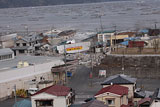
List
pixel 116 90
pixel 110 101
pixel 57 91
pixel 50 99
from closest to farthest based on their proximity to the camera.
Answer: pixel 50 99, pixel 57 91, pixel 110 101, pixel 116 90

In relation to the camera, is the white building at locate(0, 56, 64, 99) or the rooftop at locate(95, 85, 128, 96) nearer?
the rooftop at locate(95, 85, 128, 96)

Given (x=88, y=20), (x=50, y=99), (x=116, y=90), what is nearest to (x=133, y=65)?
(x=116, y=90)

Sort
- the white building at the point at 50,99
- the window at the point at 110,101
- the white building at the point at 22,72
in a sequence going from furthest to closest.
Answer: the white building at the point at 22,72 → the window at the point at 110,101 → the white building at the point at 50,99

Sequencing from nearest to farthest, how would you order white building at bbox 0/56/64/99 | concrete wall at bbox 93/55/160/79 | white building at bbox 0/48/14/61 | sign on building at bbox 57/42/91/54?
white building at bbox 0/56/64/99, concrete wall at bbox 93/55/160/79, white building at bbox 0/48/14/61, sign on building at bbox 57/42/91/54

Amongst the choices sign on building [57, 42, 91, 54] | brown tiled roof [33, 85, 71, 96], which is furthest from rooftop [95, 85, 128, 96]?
sign on building [57, 42, 91, 54]

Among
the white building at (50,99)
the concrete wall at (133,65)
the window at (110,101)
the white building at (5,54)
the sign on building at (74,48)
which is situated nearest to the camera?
the white building at (50,99)

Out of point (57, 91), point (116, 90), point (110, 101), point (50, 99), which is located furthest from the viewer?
point (116, 90)

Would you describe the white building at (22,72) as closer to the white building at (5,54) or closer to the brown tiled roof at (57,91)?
the white building at (5,54)

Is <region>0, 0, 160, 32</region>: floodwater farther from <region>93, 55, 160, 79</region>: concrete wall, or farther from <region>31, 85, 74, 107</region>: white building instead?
<region>31, 85, 74, 107</region>: white building

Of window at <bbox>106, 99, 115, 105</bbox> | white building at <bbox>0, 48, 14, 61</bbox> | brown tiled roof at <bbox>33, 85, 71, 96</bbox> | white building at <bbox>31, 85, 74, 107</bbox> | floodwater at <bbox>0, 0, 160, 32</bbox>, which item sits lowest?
window at <bbox>106, 99, 115, 105</bbox>

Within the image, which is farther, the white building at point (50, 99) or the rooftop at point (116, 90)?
the rooftop at point (116, 90)

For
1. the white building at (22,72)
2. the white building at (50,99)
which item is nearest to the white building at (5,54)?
the white building at (22,72)

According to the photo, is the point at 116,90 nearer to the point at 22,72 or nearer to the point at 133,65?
the point at 22,72

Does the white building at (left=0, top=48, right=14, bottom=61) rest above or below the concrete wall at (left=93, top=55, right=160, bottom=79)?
above
